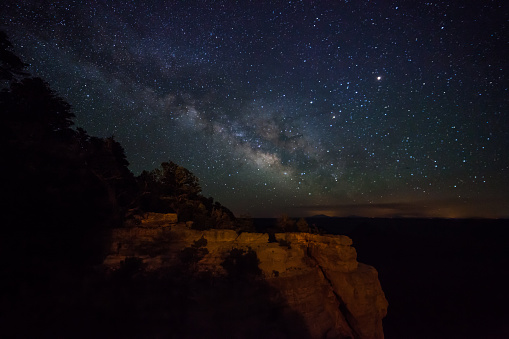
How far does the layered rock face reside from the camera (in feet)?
38.7

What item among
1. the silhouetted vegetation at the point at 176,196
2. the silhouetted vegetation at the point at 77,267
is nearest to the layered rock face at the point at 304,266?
the silhouetted vegetation at the point at 77,267

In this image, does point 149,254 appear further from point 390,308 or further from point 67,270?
point 390,308

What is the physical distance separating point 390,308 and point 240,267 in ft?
127

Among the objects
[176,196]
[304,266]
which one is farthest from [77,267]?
[304,266]

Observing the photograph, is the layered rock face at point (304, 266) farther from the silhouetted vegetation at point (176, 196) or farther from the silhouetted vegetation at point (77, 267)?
the silhouetted vegetation at point (176, 196)

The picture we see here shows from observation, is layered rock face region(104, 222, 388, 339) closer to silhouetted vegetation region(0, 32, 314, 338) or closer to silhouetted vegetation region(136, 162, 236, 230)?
silhouetted vegetation region(0, 32, 314, 338)

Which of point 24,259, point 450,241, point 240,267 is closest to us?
point 24,259

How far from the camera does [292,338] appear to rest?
11742 millimetres

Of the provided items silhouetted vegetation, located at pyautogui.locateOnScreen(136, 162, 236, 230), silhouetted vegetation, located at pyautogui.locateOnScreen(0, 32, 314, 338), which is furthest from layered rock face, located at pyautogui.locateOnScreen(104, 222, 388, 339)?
silhouetted vegetation, located at pyautogui.locateOnScreen(136, 162, 236, 230)

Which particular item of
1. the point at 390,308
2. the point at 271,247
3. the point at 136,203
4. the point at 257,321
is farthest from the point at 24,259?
the point at 390,308

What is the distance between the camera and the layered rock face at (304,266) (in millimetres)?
11805

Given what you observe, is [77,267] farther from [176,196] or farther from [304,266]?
[304,266]

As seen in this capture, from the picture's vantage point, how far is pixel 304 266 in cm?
1480

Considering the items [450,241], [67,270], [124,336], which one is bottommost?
[450,241]
